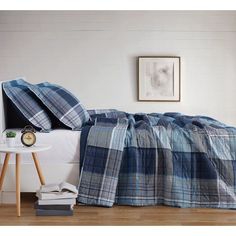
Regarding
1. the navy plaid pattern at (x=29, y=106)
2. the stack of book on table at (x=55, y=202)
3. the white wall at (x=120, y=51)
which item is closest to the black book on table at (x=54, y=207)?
the stack of book on table at (x=55, y=202)

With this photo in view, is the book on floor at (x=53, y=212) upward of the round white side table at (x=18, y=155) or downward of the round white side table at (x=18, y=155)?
downward

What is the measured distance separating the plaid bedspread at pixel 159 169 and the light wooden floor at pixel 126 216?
95 mm

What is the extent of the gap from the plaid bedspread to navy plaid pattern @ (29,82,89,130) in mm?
278

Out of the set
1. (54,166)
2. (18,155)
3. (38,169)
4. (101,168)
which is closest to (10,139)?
(18,155)

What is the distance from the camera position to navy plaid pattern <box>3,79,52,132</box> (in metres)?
4.15

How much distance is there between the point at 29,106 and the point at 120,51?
380 centimetres

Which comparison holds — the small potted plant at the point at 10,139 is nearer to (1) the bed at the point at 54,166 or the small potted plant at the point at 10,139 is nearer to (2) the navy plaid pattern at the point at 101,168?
(1) the bed at the point at 54,166

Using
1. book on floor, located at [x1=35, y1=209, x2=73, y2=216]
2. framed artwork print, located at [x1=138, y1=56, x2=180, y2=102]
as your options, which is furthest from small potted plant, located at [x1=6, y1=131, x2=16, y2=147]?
framed artwork print, located at [x1=138, y1=56, x2=180, y2=102]

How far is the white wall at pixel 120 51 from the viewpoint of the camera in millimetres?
7785

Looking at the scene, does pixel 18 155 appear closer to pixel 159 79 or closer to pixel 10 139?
pixel 10 139

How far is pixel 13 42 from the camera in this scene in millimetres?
7754

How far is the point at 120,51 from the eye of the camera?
7.85 meters

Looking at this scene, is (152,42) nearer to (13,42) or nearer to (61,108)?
(13,42)
